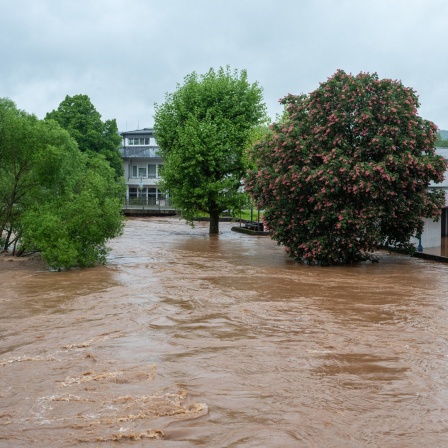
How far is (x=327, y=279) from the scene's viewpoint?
1909cm

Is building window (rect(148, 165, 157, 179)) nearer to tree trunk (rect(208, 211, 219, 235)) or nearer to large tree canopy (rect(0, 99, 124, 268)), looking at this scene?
tree trunk (rect(208, 211, 219, 235))

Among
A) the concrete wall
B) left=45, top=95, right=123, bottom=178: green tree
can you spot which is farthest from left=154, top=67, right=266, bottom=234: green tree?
left=45, top=95, right=123, bottom=178: green tree

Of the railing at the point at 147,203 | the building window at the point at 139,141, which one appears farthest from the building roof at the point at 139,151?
the railing at the point at 147,203

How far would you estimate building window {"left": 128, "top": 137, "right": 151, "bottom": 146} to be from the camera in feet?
253

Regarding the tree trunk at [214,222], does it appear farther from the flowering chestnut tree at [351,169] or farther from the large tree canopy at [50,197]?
the flowering chestnut tree at [351,169]

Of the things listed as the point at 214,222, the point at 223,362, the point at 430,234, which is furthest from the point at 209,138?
the point at 223,362

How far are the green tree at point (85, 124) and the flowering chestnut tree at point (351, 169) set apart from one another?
3992 cm

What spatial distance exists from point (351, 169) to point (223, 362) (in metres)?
12.2

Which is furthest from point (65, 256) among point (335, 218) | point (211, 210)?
point (211, 210)

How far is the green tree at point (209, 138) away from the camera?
34.7 meters

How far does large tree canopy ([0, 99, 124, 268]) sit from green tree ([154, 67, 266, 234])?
35.9 ft

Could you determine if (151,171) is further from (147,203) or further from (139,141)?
(147,203)

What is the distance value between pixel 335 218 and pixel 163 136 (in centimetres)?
1879

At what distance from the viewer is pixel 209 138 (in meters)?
34.4
